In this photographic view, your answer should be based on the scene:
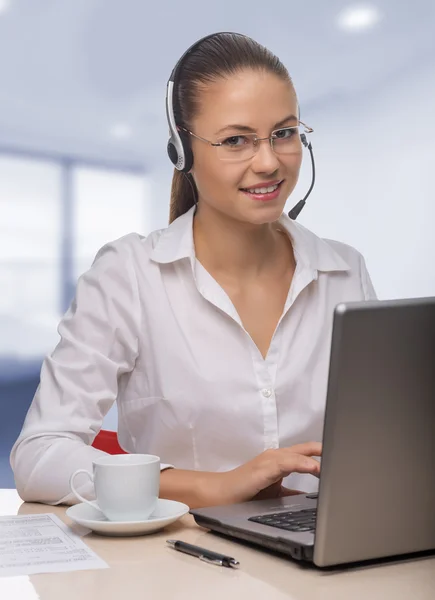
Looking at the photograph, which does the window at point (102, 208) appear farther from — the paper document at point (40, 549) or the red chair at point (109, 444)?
the paper document at point (40, 549)

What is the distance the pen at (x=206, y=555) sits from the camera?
1.00 m

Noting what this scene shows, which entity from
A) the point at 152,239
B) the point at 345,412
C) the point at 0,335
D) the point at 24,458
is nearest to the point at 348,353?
the point at 345,412

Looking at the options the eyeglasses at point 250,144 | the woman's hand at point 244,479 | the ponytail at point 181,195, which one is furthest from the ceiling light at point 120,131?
the woman's hand at point 244,479

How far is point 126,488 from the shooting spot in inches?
44.8

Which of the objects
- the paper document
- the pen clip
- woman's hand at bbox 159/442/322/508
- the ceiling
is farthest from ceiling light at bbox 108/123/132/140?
the pen clip

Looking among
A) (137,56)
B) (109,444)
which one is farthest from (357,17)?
(109,444)

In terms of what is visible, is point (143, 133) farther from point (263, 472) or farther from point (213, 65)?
point (263, 472)

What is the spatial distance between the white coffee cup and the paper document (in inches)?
2.4

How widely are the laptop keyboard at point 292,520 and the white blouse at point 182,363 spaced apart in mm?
560

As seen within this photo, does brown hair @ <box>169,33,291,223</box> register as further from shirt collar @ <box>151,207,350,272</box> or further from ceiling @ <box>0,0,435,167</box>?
ceiling @ <box>0,0,435,167</box>

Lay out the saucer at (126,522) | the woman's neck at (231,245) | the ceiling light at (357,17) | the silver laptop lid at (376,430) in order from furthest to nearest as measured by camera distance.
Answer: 1. the ceiling light at (357,17)
2. the woman's neck at (231,245)
3. the saucer at (126,522)
4. the silver laptop lid at (376,430)

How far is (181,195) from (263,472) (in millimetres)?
871

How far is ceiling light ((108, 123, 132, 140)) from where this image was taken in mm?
3965

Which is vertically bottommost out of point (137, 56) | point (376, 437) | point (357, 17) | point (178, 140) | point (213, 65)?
point (376, 437)
